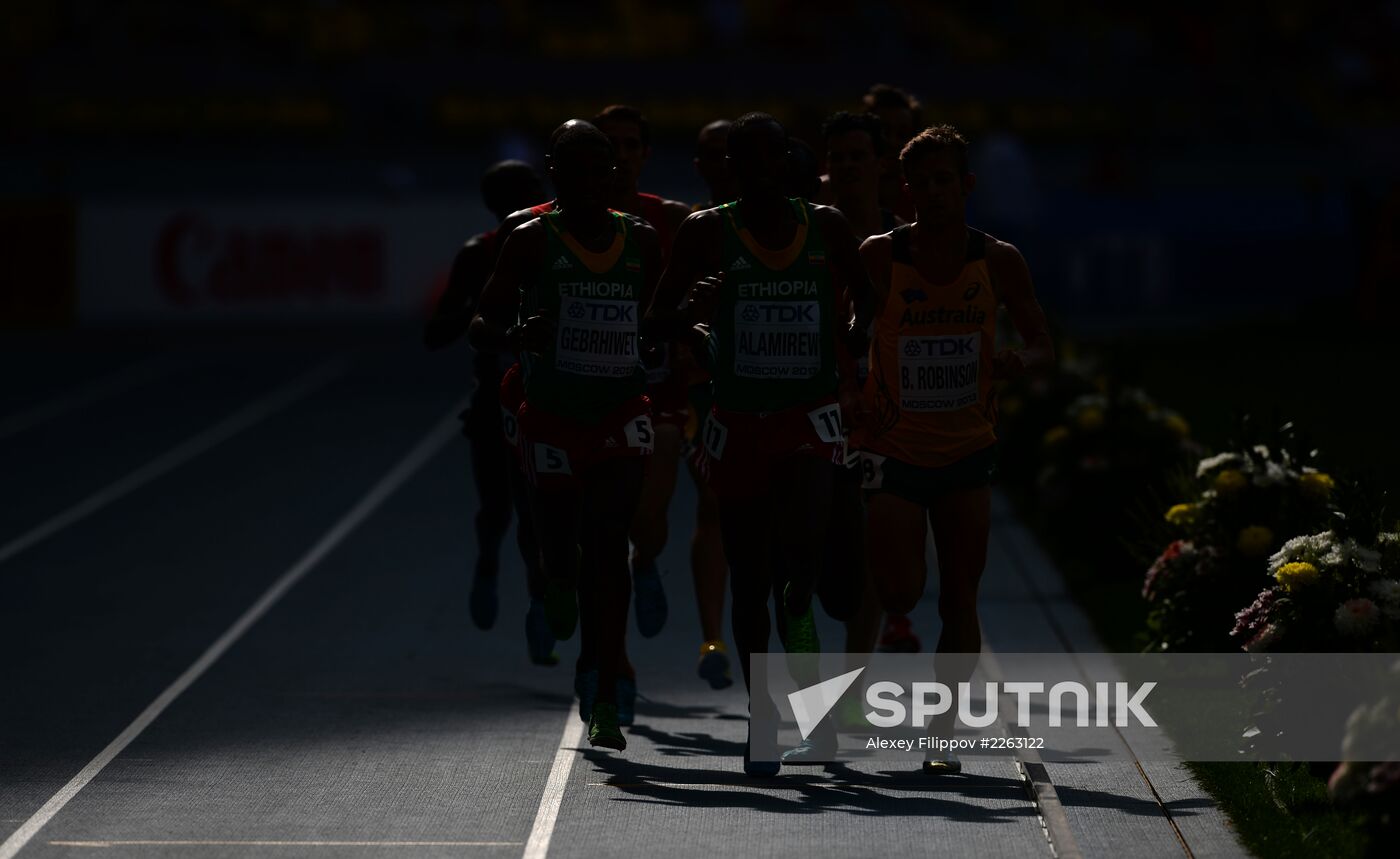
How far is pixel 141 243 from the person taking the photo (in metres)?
30.3

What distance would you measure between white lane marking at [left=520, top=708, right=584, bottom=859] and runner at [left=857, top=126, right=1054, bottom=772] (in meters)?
1.25

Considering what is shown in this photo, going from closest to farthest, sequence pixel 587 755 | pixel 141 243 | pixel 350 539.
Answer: pixel 587 755 → pixel 350 539 → pixel 141 243

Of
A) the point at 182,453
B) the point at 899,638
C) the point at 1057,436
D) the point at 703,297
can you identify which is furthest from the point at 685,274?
the point at 182,453

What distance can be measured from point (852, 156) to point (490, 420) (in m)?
2.16

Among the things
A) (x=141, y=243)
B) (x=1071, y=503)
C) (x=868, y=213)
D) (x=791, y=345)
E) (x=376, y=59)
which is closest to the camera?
(x=791, y=345)

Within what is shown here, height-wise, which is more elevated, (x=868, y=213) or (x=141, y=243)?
(x=868, y=213)

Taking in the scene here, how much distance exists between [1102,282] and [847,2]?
26.5ft

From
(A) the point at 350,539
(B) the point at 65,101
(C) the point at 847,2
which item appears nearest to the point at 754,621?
(A) the point at 350,539

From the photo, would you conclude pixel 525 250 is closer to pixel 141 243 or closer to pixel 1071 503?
pixel 1071 503

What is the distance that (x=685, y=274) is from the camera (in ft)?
24.5

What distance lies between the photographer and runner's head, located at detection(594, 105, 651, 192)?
8828mm

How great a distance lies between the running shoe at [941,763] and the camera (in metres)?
7.52

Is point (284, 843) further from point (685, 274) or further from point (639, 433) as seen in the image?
point (685, 274)

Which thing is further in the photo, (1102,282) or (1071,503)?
(1102,282)
